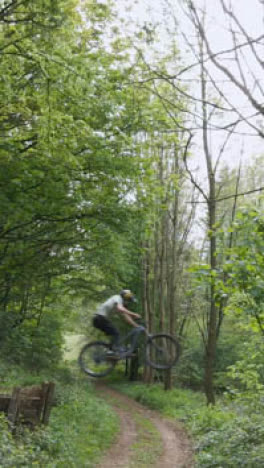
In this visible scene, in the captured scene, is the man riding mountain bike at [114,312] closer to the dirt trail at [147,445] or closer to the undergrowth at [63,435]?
the undergrowth at [63,435]

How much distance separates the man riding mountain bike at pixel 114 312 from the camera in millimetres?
7809

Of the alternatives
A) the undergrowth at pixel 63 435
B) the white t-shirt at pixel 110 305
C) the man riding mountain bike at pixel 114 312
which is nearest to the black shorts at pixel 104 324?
the man riding mountain bike at pixel 114 312

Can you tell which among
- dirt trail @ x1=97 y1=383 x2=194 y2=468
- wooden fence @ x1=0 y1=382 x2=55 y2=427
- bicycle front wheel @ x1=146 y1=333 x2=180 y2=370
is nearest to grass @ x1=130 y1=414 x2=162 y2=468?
dirt trail @ x1=97 y1=383 x2=194 y2=468

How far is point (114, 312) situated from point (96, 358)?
1.26 meters

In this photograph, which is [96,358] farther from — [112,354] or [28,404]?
[28,404]

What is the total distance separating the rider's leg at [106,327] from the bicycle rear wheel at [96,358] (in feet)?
0.77

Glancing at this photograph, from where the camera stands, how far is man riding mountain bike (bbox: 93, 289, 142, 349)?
25.6 ft

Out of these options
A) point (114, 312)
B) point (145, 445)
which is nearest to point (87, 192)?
point (114, 312)

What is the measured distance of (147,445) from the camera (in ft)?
47.3

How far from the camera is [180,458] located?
1298 centimetres

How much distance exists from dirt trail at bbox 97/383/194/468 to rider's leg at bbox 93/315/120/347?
450cm

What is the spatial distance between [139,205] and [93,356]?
Answer: 171 inches

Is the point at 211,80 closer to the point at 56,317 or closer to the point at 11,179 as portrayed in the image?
the point at 11,179

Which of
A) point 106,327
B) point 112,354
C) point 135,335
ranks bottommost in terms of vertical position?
point 112,354
